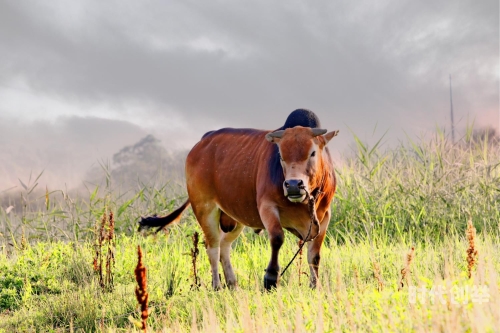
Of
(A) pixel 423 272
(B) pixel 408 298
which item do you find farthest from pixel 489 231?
(B) pixel 408 298

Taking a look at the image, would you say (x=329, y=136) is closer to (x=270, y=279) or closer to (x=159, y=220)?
(x=270, y=279)

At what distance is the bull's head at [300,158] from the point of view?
5.20 meters

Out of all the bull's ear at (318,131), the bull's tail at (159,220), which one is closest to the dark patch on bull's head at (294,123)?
the bull's ear at (318,131)

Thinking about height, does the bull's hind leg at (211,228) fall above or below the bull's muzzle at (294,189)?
below

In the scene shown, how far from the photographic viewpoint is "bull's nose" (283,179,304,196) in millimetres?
5154

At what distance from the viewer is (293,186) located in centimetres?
515

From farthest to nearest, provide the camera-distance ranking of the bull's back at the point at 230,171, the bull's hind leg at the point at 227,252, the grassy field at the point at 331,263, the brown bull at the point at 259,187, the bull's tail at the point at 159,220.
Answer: the bull's tail at the point at 159,220
the bull's hind leg at the point at 227,252
the bull's back at the point at 230,171
the brown bull at the point at 259,187
the grassy field at the point at 331,263

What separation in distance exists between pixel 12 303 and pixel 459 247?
504 cm

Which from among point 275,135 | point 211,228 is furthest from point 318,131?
point 211,228

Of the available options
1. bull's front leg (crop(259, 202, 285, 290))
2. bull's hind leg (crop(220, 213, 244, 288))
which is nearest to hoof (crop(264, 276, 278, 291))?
bull's front leg (crop(259, 202, 285, 290))

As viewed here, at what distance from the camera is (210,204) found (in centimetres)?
681

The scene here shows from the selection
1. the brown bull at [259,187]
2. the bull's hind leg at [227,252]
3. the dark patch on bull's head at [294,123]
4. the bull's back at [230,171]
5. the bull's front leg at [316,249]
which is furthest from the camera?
the bull's hind leg at [227,252]

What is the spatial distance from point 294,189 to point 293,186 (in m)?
0.03

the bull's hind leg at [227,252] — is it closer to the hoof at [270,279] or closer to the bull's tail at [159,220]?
the bull's tail at [159,220]
